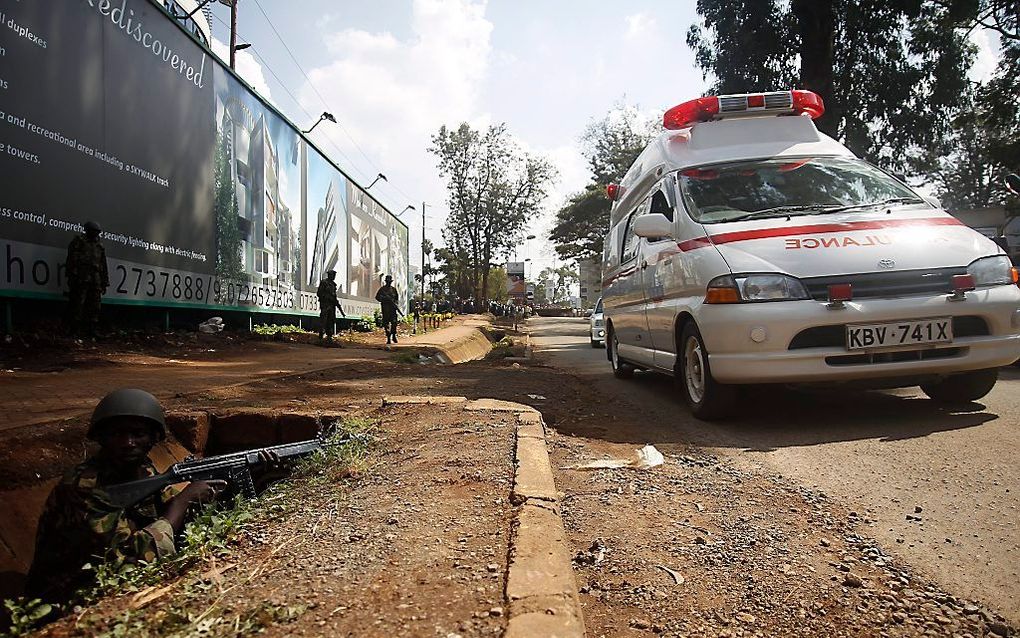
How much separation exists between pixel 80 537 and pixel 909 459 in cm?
366

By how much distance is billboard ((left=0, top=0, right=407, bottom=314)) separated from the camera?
25.4 ft

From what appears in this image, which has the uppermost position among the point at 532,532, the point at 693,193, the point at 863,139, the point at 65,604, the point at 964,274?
the point at 863,139

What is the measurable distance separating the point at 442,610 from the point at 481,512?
72 cm

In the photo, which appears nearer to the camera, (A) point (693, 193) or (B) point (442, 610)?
(B) point (442, 610)

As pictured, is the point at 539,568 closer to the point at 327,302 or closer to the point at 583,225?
the point at 327,302

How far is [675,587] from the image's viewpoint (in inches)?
78.0

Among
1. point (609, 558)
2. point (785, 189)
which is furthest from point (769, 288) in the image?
point (609, 558)

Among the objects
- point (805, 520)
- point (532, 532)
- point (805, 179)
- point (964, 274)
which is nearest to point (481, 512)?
point (532, 532)

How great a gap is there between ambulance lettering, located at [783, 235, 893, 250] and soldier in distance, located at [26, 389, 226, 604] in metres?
3.46

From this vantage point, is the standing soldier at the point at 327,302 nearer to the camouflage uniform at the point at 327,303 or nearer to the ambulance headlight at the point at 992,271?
the camouflage uniform at the point at 327,303

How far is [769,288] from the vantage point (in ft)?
12.8

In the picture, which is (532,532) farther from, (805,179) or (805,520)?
(805,179)

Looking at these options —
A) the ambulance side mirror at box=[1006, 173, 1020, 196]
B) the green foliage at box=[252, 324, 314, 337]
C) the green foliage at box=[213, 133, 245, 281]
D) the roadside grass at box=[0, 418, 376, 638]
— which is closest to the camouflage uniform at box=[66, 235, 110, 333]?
the green foliage at box=[213, 133, 245, 281]

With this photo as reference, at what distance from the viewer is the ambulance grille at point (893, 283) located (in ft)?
Answer: 12.6
